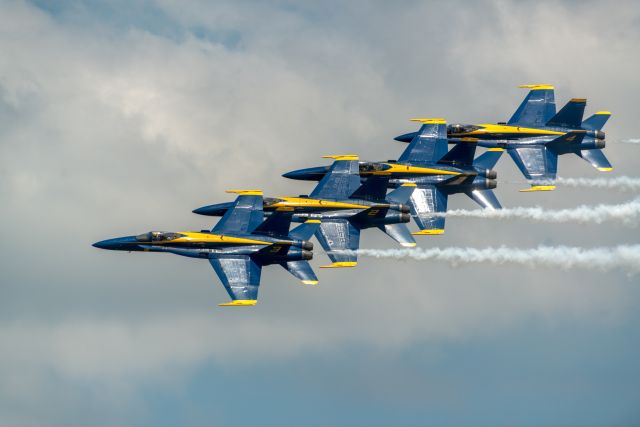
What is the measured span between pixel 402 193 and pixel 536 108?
62.7ft

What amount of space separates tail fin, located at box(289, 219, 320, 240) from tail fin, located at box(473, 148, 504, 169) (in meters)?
18.8

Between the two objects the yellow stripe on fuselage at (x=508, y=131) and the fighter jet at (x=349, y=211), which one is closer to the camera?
the fighter jet at (x=349, y=211)

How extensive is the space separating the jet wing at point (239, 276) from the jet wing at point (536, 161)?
30074mm

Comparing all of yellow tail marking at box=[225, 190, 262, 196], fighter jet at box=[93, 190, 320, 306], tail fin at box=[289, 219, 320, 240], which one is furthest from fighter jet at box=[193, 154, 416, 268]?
fighter jet at box=[93, 190, 320, 306]

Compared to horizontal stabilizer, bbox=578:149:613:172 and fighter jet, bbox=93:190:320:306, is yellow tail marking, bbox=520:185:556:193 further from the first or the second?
fighter jet, bbox=93:190:320:306

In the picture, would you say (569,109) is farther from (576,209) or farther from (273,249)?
(273,249)

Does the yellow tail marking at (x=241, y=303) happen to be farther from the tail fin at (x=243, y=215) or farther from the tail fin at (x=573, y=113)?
the tail fin at (x=573, y=113)

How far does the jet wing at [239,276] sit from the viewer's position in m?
153

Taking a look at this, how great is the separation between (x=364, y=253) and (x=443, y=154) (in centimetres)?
1416

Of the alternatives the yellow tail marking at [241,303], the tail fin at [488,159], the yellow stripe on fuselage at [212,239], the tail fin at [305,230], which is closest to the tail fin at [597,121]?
the tail fin at [488,159]

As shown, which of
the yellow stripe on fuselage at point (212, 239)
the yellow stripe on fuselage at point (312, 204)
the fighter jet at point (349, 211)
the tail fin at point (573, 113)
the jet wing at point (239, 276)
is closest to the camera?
the jet wing at point (239, 276)

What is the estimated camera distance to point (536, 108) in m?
175

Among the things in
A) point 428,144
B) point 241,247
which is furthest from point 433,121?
point 241,247

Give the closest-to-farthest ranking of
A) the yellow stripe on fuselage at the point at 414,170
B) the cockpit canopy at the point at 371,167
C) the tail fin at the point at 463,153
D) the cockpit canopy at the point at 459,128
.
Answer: the cockpit canopy at the point at 371,167, the yellow stripe on fuselage at the point at 414,170, the tail fin at the point at 463,153, the cockpit canopy at the point at 459,128
